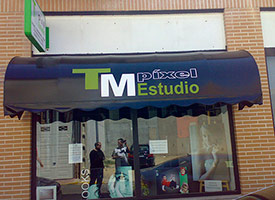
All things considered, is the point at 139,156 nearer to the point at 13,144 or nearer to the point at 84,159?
the point at 84,159

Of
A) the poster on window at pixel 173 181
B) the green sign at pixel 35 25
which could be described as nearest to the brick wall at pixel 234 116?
the green sign at pixel 35 25

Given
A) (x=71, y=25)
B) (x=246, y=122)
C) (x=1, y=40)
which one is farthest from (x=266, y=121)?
(x=1, y=40)

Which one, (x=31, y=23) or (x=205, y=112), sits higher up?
(x=31, y=23)

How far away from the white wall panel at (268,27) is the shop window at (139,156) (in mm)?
2022

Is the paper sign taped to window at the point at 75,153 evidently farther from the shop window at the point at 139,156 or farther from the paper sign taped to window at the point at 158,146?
the paper sign taped to window at the point at 158,146

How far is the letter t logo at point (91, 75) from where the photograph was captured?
5.42m

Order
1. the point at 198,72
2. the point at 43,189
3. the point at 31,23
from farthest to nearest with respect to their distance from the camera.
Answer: the point at 43,189 < the point at 198,72 < the point at 31,23

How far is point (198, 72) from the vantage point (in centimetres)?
559

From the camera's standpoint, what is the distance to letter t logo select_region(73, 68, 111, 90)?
5422 mm

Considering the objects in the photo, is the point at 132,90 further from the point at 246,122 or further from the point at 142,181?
the point at 246,122

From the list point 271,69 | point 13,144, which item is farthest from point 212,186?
point 13,144

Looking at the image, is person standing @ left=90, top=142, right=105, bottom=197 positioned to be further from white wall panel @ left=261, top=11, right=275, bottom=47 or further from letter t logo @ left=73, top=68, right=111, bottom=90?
white wall panel @ left=261, top=11, right=275, bottom=47

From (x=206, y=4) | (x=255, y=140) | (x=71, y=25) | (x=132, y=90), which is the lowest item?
(x=255, y=140)

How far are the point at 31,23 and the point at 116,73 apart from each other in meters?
1.87
